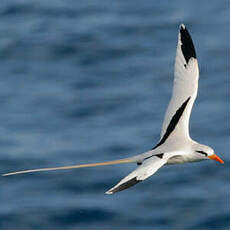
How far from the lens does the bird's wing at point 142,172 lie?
18656 millimetres

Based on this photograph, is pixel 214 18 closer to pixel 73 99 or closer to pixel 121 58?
pixel 121 58

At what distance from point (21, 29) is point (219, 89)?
21.7 ft

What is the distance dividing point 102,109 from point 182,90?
570 centimetres

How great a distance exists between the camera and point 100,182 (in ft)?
81.9

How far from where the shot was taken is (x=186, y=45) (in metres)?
22.2

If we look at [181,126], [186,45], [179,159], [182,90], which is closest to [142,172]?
[179,159]

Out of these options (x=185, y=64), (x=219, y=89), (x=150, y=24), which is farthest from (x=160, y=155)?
(x=150, y=24)

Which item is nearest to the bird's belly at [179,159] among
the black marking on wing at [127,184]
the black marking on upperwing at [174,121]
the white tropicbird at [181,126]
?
the white tropicbird at [181,126]

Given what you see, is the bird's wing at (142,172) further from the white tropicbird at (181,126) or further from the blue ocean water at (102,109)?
the blue ocean water at (102,109)

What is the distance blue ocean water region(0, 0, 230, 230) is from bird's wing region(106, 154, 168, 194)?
12.7 ft

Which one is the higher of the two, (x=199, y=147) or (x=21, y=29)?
(x=21, y=29)

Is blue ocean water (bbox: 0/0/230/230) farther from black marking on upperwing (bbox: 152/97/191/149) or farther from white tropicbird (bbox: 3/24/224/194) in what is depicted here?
white tropicbird (bbox: 3/24/224/194)

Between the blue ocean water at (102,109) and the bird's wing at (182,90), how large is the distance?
2.94 m

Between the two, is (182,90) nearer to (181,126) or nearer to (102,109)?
(181,126)
